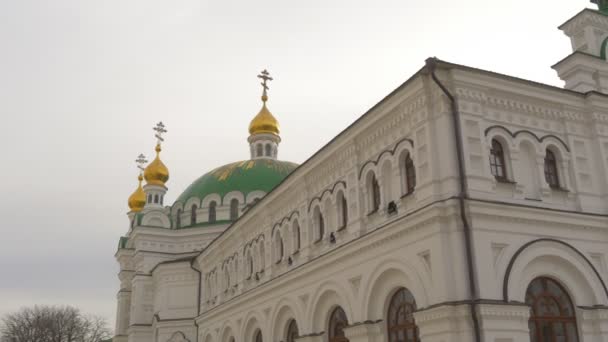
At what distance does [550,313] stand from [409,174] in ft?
14.7

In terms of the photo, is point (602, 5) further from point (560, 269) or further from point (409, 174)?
point (560, 269)

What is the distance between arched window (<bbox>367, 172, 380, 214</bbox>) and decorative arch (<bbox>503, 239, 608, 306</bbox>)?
4100 mm

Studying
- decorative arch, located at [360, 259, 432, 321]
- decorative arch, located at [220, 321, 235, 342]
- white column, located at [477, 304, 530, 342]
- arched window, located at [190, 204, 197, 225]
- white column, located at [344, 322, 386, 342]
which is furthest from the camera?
arched window, located at [190, 204, 197, 225]

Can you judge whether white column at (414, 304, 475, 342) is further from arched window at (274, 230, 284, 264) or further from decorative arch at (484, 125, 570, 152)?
arched window at (274, 230, 284, 264)

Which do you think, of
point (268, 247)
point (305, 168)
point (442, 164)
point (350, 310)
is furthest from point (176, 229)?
point (442, 164)

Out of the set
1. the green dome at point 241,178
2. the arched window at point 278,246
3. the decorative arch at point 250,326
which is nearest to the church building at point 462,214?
the arched window at point 278,246

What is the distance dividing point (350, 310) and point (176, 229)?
2620 cm

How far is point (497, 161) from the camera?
14.7 meters

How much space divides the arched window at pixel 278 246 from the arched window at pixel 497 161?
9.77 meters

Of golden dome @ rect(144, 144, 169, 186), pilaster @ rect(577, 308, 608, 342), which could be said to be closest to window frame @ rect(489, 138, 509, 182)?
pilaster @ rect(577, 308, 608, 342)

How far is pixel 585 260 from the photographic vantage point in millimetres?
14641

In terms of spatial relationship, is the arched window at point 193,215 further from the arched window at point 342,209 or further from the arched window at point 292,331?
the arched window at point 342,209

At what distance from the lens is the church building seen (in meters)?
13.4

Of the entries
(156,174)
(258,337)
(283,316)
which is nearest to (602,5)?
(283,316)
